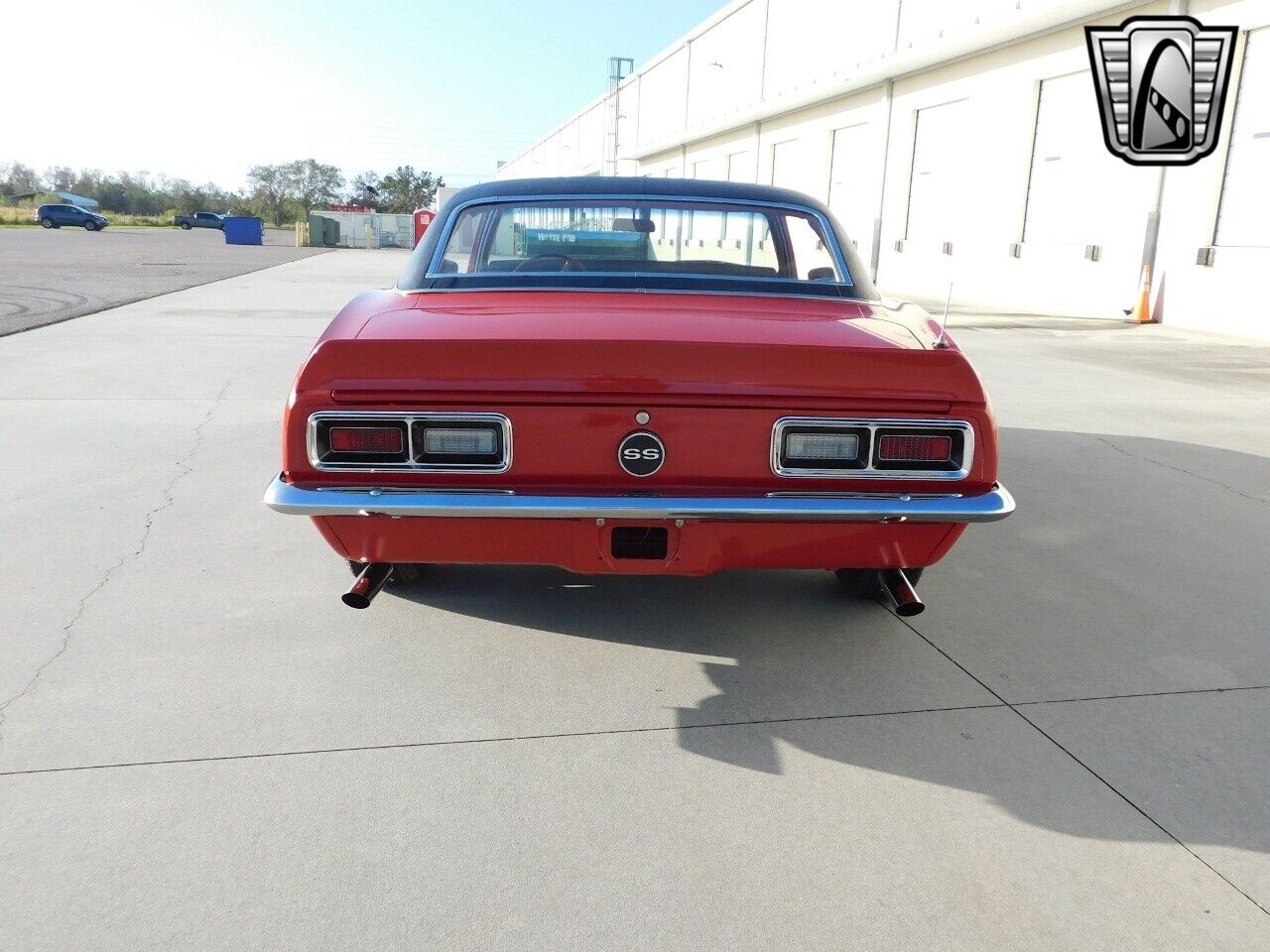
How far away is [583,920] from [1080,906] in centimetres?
97

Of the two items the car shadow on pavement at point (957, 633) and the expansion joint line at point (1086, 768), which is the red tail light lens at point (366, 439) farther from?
the expansion joint line at point (1086, 768)

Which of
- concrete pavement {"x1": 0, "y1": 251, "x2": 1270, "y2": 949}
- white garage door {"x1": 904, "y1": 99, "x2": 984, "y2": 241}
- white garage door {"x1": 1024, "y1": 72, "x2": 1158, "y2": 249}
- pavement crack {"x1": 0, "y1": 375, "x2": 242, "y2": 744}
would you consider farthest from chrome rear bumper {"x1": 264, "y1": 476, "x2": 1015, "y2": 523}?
white garage door {"x1": 904, "y1": 99, "x2": 984, "y2": 241}

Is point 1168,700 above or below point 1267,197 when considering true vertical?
below

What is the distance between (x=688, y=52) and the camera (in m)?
35.9

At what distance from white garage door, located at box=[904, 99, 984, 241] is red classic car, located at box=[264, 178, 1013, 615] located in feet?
58.0

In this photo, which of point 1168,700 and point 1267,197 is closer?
point 1168,700

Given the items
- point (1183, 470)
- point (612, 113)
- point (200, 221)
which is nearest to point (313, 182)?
point (200, 221)

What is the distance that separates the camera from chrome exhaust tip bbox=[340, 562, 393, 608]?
297cm

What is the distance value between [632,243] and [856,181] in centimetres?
2189

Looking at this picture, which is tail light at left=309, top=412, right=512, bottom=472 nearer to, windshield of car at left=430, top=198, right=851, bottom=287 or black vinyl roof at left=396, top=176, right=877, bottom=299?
windshield of car at left=430, top=198, right=851, bottom=287

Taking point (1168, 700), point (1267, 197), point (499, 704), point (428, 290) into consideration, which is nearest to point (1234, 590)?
point (1168, 700)

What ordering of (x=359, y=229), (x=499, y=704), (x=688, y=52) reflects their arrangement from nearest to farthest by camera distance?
(x=499, y=704) → (x=688, y=52) → (x=359, y=229)

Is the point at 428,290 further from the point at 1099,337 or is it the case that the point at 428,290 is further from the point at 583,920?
the point at 1099,337

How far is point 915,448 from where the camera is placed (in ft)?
8.98
